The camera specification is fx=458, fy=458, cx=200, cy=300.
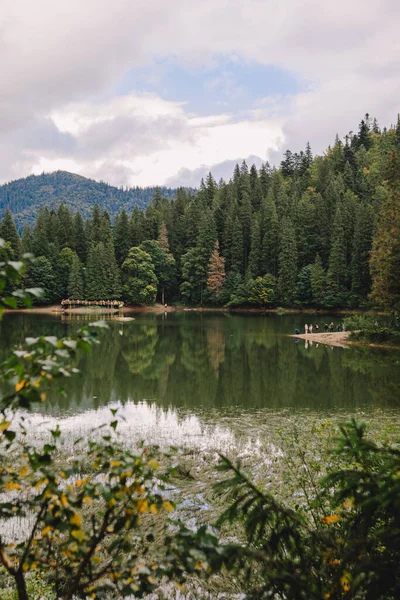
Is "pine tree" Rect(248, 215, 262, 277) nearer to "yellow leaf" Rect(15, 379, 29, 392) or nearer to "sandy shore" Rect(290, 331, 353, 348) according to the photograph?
"sandy shore" Rect(290, 331, 353, 348)

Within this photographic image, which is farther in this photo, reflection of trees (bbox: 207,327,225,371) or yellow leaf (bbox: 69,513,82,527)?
reflection of trees (bbox: 207,327,225,371)

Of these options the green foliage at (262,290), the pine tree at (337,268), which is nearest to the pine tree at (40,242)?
the green foliage at (262,290)

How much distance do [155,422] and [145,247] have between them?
6305 cm

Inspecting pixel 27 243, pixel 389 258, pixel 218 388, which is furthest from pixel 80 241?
pixel 218 388

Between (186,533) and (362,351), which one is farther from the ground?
(186,533)

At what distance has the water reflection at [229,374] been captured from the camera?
1683cm

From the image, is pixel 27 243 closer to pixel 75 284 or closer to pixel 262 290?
pixel 75 284

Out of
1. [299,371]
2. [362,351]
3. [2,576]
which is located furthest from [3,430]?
[362,351]

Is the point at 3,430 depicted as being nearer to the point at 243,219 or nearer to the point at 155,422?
the point at 155,422

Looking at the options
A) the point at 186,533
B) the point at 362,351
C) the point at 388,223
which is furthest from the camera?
the point at 388,223

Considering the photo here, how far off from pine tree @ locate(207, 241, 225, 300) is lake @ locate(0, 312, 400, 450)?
38249 mm

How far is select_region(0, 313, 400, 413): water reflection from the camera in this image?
55.2 feet

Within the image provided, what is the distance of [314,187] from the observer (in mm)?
89562

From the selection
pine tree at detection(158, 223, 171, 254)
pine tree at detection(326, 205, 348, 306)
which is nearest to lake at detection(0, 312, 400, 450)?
pine tree at detection(326, 205, 348, 306)
